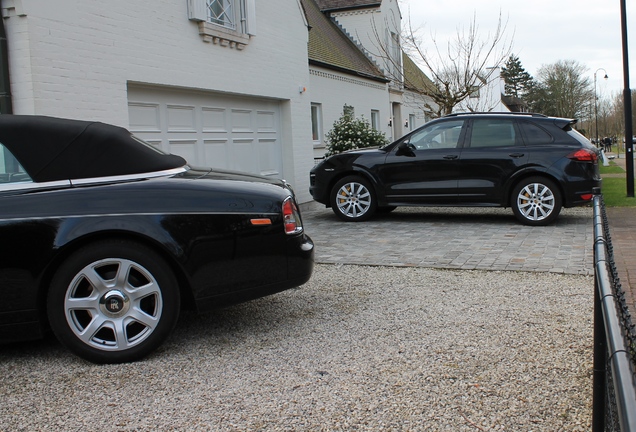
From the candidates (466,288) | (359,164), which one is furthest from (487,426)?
(359,164)

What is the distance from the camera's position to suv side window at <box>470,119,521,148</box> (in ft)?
32.8

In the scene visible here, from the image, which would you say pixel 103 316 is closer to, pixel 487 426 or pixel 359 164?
pixel 487 426

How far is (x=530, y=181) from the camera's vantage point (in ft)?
31.8

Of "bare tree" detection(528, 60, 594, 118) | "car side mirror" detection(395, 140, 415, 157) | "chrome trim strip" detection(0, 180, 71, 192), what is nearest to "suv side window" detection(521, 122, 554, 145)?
"car side mirror" detection(395, 140, 415, 157)

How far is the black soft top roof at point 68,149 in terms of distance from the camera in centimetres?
415

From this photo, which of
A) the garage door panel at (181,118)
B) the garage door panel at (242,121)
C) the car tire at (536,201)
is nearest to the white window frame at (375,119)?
the garage door panel at (242,121)

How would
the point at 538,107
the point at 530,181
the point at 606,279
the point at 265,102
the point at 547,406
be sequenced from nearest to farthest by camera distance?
1. the point at 606,279
2. the point at 547,406
3. the point at 530,181
4. the point at 265,102
5. the point at 538,107

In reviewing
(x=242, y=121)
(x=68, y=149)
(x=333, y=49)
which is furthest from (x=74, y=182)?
(x=333, y=49)

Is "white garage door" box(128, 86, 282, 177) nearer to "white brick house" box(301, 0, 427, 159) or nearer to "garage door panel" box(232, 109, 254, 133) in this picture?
"garage door panel" box(232, 109, 254, 133)

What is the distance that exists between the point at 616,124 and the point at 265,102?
61.9 m

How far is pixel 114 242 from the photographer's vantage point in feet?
13.1

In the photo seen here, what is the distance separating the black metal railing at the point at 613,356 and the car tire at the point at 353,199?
7764mm

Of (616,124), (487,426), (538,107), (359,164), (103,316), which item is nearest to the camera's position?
(487,426)

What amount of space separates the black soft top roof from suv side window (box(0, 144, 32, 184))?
0.09 ft
